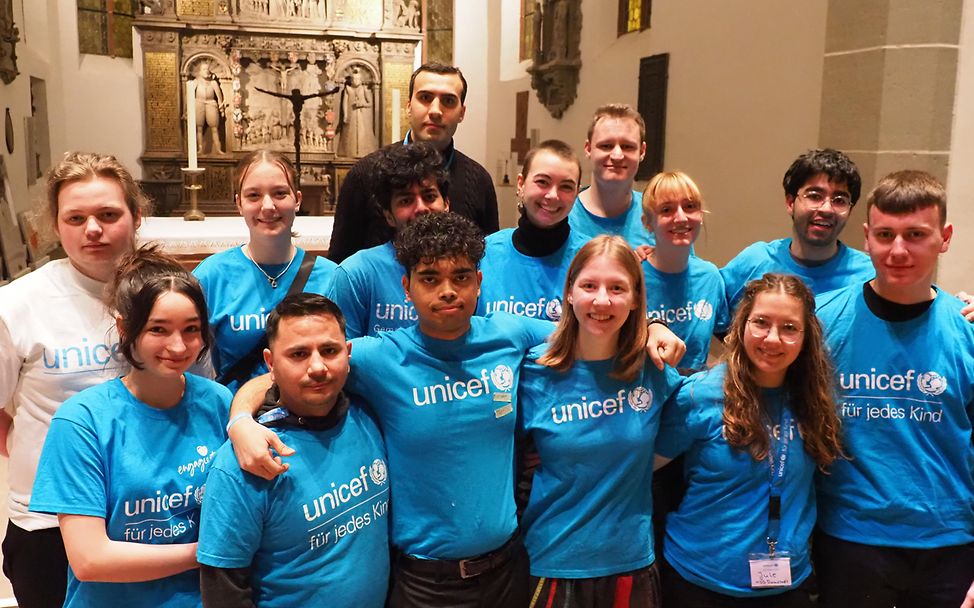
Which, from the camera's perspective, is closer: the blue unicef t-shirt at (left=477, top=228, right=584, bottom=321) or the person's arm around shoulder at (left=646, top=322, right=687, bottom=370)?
the person's arm around shoulder at (left=646, top=322, right=687, bottom=370)

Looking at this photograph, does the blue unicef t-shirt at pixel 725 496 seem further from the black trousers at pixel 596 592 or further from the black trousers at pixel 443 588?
the black trousers at pixel 443 588

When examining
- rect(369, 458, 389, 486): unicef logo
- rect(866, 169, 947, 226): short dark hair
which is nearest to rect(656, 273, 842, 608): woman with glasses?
rect(866, 169, 947, 226): short dark hair

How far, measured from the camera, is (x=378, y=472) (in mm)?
2246

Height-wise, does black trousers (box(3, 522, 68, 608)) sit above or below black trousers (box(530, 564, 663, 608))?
above

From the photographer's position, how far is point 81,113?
11609 mm

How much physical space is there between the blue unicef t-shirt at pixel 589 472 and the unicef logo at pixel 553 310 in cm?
45

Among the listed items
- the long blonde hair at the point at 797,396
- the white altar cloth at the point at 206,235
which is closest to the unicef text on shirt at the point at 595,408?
the long blonde hair at the point at 797,396

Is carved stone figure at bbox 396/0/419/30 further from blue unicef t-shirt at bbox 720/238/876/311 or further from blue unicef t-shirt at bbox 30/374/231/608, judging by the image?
blue unicef t-shirt at bbox 30/374/231/608

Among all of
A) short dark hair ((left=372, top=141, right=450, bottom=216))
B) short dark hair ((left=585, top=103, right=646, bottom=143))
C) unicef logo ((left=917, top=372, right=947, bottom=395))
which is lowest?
unicef logo ((left=917, top=372, right=947, bottom=395))

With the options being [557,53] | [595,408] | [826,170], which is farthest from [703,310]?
[557,53]

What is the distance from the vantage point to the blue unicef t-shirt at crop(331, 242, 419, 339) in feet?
8.90

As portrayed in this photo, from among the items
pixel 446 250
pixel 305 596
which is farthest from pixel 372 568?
pixel 446 250

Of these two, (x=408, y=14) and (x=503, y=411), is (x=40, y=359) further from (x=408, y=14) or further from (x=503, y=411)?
(x=408, y=14)

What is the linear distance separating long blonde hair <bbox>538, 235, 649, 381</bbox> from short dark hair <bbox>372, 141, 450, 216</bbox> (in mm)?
612
